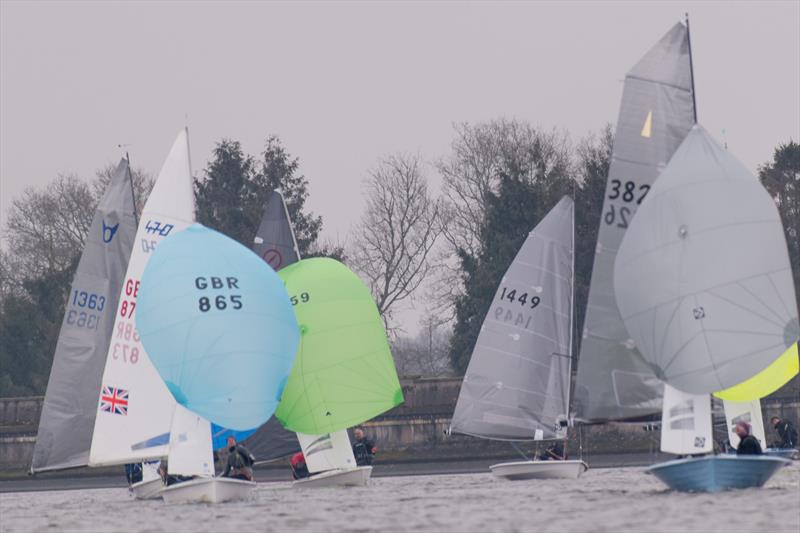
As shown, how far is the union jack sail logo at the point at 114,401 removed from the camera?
37.5m

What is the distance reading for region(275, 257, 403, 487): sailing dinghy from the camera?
3978 centimetres

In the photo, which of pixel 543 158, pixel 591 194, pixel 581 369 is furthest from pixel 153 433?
pixel 543 158

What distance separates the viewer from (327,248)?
82500 millimetres

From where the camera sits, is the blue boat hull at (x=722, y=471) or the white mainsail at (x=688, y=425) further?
the white mainsail at (x=688, y=425)

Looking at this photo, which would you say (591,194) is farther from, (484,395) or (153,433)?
(153,433)

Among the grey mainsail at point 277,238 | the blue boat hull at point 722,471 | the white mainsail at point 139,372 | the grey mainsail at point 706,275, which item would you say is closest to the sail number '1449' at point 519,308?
the grey mainsail at point 277,238

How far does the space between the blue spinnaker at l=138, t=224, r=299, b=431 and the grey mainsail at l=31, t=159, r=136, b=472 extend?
246 inches

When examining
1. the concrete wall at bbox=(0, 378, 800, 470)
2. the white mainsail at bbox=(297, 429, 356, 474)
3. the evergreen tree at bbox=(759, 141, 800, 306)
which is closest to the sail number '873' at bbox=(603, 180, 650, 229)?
the white mainsail at bbox=(297, 429, 356, 474)

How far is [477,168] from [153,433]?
50217 millimetres

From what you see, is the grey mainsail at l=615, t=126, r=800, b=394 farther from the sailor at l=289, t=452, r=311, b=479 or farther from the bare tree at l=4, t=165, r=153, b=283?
the bare tree at l=4, t=165, r=153, b=283

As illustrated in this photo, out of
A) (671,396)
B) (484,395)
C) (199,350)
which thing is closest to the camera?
(671,396)

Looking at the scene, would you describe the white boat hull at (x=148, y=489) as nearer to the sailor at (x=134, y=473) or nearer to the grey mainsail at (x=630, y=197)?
the sailor at (x=134, y=473)

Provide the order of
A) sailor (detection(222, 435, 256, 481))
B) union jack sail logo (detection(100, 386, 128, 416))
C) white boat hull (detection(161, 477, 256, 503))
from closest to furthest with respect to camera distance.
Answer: white boat hull (detection(161, 477, 256, 503)) → sailor (detection(222, 435, 256, 481)) → union jack sail logo (detection(100, 386, 128, 416))

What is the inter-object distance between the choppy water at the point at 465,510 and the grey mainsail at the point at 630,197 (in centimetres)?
182
